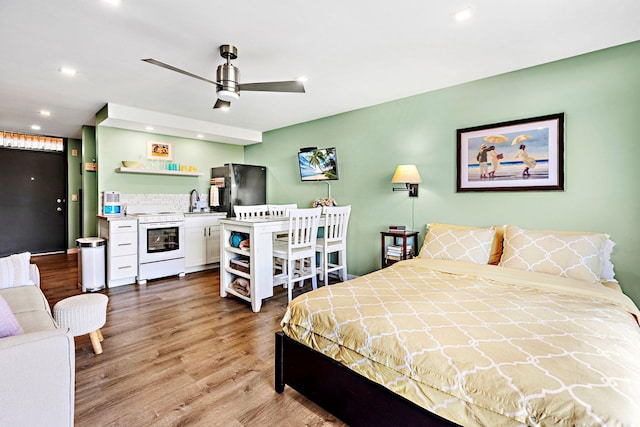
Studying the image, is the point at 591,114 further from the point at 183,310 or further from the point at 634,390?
the point at 183,310

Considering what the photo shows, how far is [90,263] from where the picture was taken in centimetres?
387

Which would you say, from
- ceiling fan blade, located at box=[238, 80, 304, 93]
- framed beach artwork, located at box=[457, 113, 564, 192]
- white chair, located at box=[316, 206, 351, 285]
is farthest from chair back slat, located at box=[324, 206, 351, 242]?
ceiling fan blade, located at box=[238, 80, 304, 93]

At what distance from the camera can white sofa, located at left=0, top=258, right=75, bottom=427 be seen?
3.47 feet

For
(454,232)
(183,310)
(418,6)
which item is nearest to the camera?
(418,6)

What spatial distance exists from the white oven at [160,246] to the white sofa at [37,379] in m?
3.35

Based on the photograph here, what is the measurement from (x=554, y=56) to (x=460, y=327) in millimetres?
2687

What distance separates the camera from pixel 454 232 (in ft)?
9.75

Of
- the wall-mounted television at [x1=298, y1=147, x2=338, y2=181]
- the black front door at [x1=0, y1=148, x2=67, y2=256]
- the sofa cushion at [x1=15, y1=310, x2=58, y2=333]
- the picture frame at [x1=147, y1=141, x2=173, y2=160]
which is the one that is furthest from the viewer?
the black front door at [x1=0, y1=148, x2=67, y2=256]

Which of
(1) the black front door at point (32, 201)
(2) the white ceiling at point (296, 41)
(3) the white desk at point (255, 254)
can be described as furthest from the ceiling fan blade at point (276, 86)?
(1) the black front door at point (32, 201)

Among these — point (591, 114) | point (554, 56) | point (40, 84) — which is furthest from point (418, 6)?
point (40, 84)

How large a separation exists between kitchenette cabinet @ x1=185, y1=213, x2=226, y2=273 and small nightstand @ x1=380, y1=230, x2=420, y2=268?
2.72 meters

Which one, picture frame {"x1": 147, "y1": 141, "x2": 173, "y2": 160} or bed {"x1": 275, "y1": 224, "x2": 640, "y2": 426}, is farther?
picture frame {"x1": 147, "y1": 141, "x2": 173, "y2": 160}

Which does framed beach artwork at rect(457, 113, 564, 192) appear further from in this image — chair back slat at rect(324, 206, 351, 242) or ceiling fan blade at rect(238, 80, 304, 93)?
ceiling fan blade at rect(238, 80, 304, 93)

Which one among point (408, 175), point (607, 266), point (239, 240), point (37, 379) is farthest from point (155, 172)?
point (607, 266)
